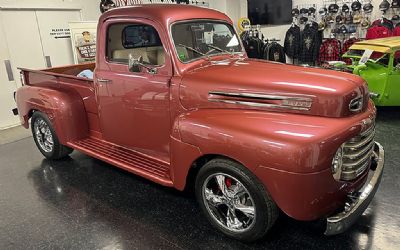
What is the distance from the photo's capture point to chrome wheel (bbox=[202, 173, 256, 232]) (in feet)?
7.27

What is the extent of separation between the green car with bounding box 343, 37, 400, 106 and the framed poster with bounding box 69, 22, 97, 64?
205 inches

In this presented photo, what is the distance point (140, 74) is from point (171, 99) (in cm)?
41

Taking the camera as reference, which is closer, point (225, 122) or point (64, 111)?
point (225, 122)

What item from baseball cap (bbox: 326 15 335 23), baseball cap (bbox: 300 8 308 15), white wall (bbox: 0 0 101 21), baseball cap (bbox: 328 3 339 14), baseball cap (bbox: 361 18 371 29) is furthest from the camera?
baseball cap (bbox: 300 8 308 15)

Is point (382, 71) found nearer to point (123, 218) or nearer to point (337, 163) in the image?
point (337, 163)

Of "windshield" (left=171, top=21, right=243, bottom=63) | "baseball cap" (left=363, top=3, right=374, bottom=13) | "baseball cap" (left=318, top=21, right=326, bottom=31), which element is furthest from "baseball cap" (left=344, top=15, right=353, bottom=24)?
"windshield" (left=171, top=21, right=243, bottom=63)

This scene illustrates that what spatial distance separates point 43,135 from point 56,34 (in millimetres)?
3469

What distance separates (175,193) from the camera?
3.07 m

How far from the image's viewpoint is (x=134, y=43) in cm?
304

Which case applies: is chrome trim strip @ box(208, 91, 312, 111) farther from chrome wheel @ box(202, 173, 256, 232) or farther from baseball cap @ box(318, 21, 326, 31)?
baseball cap @ box(318, 21, 326, 31)

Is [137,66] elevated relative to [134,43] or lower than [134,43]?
lower

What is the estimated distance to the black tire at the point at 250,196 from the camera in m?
2.05

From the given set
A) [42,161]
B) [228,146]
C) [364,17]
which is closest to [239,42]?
[228,146]

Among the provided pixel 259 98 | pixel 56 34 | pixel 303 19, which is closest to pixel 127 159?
pixel 259 98
